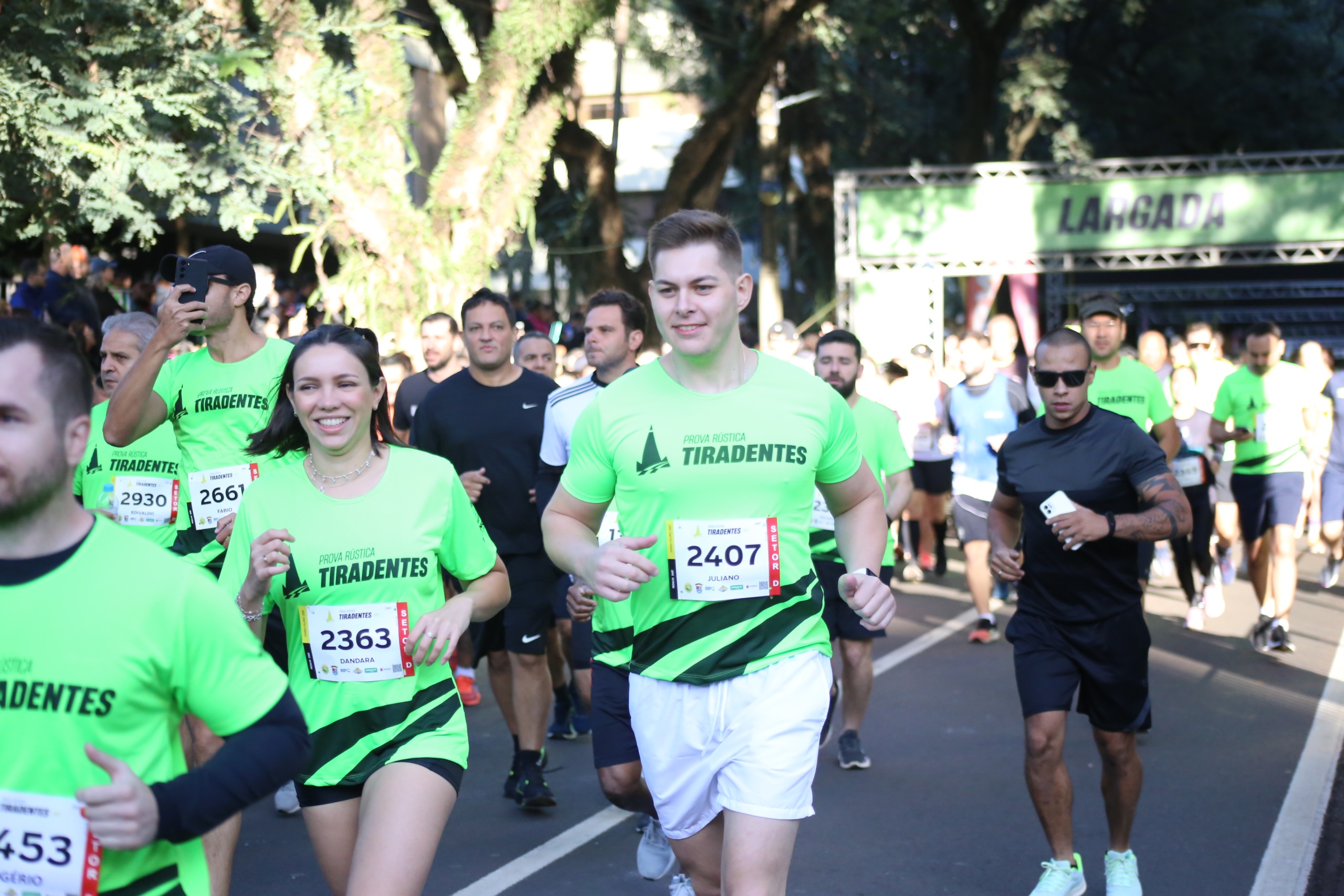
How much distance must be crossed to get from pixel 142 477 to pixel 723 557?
9.89 ft

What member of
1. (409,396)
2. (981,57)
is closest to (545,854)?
(409,396)

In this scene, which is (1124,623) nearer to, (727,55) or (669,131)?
(727,55)

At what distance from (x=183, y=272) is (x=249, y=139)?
6.66m

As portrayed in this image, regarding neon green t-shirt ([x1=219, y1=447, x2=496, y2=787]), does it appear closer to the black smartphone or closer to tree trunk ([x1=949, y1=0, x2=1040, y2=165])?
the black smartphone

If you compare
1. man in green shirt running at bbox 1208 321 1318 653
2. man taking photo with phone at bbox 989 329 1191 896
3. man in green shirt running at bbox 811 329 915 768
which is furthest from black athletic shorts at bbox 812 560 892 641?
man in green shirt running at bbox 1208 321 1318 653

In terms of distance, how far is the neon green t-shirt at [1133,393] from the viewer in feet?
28.9

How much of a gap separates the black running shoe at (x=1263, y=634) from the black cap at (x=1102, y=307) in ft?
9.78

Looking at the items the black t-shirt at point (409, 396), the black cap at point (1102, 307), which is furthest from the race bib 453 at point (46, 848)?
the black cap at point (1102, 307)

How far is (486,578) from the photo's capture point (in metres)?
4.00

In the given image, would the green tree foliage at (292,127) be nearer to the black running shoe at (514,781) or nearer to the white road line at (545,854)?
the black running shoe at (514,781)

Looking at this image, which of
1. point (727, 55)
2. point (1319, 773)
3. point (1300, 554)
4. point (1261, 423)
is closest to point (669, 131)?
point (727, 55)

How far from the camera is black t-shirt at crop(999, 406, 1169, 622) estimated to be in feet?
17.7

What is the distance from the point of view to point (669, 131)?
1961 inches

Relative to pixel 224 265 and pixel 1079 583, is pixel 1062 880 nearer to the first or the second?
pixel 1079 583
